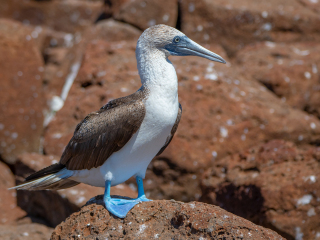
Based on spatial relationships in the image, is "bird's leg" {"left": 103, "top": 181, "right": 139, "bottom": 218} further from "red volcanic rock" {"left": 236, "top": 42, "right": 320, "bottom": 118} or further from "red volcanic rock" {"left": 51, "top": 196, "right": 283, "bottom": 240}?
"red volcanic rock" {"left": 236, "top": 42, "right": 320, "bottom": 118}

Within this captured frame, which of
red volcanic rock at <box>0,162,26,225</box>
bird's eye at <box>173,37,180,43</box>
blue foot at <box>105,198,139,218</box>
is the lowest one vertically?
red volcanic rock at <box>0,162,26,225</box>

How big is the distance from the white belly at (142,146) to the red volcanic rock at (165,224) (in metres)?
0.37

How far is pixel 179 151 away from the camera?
6414 millimetres

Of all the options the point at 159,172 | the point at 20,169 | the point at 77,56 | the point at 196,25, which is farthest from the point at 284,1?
the point at 20,169

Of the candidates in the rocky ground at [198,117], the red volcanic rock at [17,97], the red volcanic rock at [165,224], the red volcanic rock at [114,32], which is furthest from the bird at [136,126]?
the red volcanic rock at [114,32]

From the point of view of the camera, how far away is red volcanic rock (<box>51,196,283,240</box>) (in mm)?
3363

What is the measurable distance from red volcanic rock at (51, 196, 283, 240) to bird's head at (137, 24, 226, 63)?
5.04ft

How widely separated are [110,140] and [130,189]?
285 centimetres

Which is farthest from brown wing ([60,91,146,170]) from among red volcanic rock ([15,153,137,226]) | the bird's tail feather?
red volcanic rock ([15,153,137,226])

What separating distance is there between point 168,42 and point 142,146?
1093mm

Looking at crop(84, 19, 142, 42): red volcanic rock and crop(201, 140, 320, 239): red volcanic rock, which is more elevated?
crop(84, 19, 142, 42): red volcanic rock

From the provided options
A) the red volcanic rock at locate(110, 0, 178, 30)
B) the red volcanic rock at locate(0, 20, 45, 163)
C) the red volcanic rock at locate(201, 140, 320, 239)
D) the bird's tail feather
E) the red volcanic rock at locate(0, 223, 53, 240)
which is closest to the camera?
the bird's tail feather

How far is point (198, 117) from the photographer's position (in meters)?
6.65

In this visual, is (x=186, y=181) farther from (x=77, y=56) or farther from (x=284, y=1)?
(x=284, y=1)
